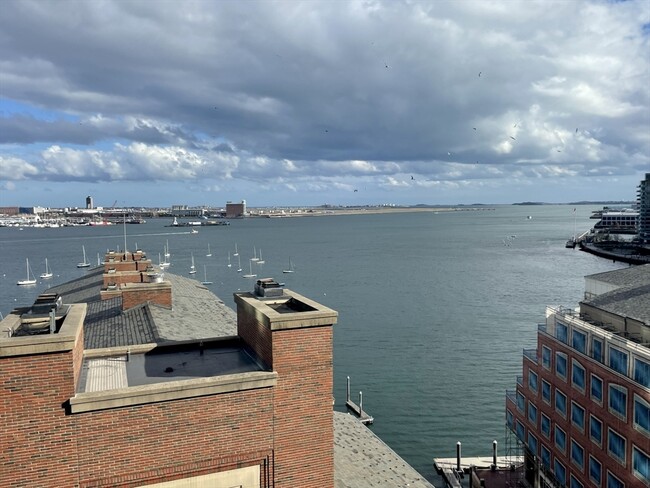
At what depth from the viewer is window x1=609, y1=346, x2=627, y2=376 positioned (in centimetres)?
2619

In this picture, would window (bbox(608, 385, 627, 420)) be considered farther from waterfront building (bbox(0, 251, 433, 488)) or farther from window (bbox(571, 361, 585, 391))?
waterfront building (bbox(0, 251, 433, 488))

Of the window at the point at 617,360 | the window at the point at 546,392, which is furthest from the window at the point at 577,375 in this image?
the window at the point at 546,392

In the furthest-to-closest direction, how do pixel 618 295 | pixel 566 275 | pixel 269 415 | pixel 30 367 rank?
1. pixel 566 275
2. pixel 618 295
3. pixel 269 415
4. pixel 30 367

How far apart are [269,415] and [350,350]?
5437 centimetres

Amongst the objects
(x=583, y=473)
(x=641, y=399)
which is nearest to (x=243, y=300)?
(x=641, y=399)

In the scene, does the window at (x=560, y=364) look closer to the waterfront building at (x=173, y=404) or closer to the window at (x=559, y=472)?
the window at (x=559, y=472)

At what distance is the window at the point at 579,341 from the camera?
29891 millimetres

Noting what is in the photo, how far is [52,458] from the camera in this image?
36.4 feet

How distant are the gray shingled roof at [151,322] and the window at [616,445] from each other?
70.8 ft

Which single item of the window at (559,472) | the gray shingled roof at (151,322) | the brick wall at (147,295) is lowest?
the window at (559,472)

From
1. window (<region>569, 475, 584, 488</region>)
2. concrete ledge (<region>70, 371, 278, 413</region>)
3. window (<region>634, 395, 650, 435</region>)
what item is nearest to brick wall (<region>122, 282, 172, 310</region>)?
concrete ledge (<region>70, 371, 278, 413</region>)

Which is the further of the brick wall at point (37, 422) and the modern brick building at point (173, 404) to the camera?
the modern brick building at point (173, 404)

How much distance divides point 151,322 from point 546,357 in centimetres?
2483

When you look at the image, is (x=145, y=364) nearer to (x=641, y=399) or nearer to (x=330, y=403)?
(x=330, y=403)
